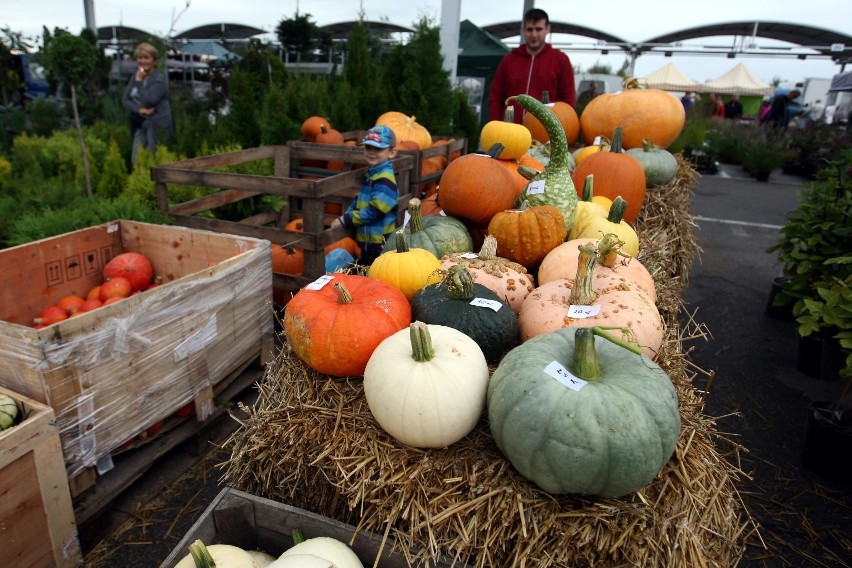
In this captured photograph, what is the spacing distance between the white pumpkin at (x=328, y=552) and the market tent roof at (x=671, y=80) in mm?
26618

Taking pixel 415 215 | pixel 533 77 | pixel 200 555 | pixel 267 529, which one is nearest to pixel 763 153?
pixel 533 77

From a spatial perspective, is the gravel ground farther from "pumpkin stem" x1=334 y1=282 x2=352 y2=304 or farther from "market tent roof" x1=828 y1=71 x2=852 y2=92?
"market tent roof" x1=828 y1=71 x2=852 y2=92

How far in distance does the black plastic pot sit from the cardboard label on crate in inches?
137

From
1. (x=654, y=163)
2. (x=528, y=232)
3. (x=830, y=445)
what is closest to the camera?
(x=528, y=232)

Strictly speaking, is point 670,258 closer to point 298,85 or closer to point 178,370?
point 178,370

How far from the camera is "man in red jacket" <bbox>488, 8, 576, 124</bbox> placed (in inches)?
198

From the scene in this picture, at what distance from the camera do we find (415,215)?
93.0 inches

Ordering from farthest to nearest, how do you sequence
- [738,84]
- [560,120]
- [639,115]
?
[738,84], [560,120], [639,115]

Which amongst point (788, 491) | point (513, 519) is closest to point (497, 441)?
point (513, 519)

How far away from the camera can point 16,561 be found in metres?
1.86

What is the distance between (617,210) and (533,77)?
326cm

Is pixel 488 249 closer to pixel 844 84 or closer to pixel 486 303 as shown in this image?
pixel 486 303

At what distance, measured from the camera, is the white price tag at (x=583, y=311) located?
1.73 metres

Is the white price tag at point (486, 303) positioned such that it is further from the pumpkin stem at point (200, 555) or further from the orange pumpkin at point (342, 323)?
the pumpkin stem at point (200, 555)
